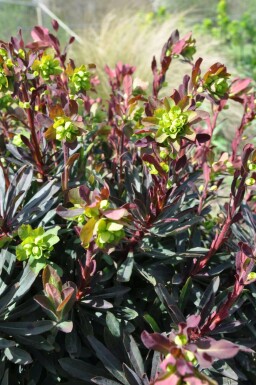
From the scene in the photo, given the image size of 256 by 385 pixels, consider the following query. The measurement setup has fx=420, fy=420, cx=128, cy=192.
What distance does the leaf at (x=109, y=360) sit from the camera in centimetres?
89

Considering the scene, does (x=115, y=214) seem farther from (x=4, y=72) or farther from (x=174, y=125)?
(x=4, y=72)

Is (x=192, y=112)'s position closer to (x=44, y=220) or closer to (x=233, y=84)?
(x=44, y=220)

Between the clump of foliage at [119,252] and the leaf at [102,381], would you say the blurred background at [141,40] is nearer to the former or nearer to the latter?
the clump of foliage at [119,252]

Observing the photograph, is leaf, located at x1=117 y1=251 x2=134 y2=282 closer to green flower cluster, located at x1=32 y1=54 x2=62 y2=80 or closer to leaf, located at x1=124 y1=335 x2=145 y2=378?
leaf, located at x1=124 y1=335 x2=145 y2=378

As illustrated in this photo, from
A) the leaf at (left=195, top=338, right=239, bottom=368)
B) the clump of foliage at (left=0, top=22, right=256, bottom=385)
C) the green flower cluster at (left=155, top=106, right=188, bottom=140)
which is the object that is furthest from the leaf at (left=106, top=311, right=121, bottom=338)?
the green flower cluster at (left=155, top=106, right=188, bottom=140)

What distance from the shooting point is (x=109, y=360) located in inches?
35.4

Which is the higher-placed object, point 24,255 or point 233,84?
point 233,84

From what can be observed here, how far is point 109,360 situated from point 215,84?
0.67m

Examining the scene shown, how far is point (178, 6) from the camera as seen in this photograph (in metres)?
9.26

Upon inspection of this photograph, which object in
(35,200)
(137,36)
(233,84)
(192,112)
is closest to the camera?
(192,112)

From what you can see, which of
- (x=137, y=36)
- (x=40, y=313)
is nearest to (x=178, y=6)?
(x=137, y=36)

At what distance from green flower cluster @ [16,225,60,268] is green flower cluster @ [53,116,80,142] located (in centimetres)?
21

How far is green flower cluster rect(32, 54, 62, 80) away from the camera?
44.8 inches

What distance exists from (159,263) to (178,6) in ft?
30.5
